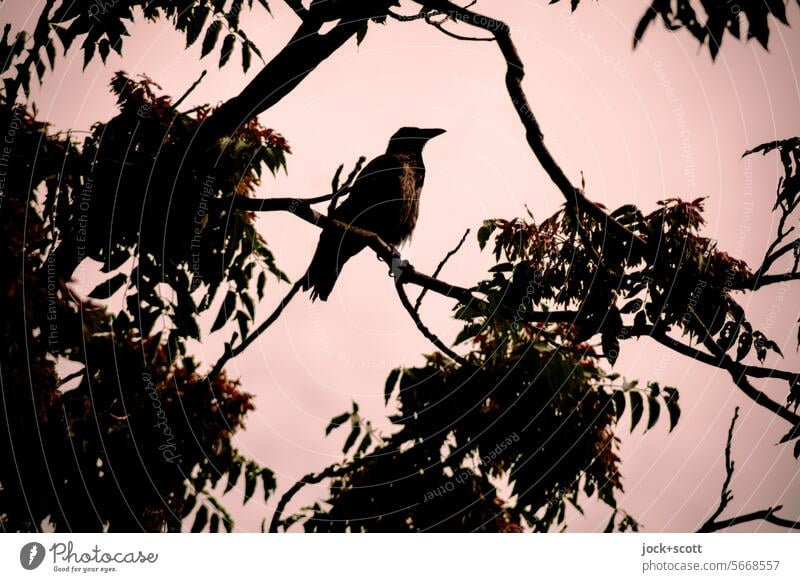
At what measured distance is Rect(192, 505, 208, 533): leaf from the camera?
2402mm

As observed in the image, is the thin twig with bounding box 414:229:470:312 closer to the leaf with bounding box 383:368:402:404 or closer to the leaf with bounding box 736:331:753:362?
the leaf with bounding box 383:368:402:404

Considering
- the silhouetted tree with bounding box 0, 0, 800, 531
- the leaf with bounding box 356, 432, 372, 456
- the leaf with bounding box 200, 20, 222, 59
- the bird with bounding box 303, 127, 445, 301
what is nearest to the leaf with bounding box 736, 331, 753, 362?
the silhouetted tree with bounding box 0, 0, 800, 531

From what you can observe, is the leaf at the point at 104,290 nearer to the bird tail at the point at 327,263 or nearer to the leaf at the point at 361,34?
the bird tail at the point at 327,263

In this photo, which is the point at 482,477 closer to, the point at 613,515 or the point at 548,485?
the point at 548,485

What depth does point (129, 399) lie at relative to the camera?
2.25 m

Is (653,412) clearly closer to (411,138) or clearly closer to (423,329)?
(423,329)

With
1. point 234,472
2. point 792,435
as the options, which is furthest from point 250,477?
point 792,435

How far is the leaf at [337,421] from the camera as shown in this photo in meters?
2.53

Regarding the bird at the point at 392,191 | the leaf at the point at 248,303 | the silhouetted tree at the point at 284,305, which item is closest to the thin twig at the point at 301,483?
the silhouetted tree at the point at 284,305
